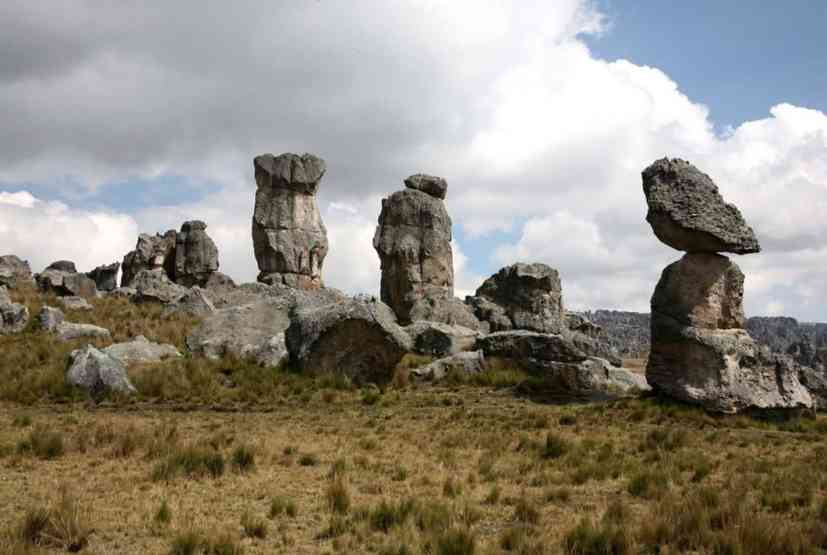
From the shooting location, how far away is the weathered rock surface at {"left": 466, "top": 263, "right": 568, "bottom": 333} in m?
31.2

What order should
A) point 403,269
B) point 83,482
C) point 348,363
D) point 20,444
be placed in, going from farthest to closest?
point 403,269, point 348,363, point 20,444, point 83,482

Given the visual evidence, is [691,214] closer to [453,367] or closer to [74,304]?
[453,367]

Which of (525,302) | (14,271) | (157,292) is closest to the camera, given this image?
(157,292)

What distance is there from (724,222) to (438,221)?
16024mm

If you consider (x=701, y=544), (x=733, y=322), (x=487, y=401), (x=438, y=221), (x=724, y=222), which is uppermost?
(x=438, y=221)

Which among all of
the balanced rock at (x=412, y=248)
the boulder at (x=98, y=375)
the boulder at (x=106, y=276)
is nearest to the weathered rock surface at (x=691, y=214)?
the boulder at (x=98, y=375)

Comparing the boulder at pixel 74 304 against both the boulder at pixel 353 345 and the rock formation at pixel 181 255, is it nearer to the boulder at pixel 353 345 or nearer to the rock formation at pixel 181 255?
the rock formation at pixel 181 255

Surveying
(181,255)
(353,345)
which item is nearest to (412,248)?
(353,345)

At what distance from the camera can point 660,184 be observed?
16656 mm

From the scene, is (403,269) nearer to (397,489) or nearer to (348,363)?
(348,363)

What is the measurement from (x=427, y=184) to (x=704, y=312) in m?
17.2

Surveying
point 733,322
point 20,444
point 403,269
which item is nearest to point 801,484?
point 733,322

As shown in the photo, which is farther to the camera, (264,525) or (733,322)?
(733,322)

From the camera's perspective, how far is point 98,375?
1662 centimetres
